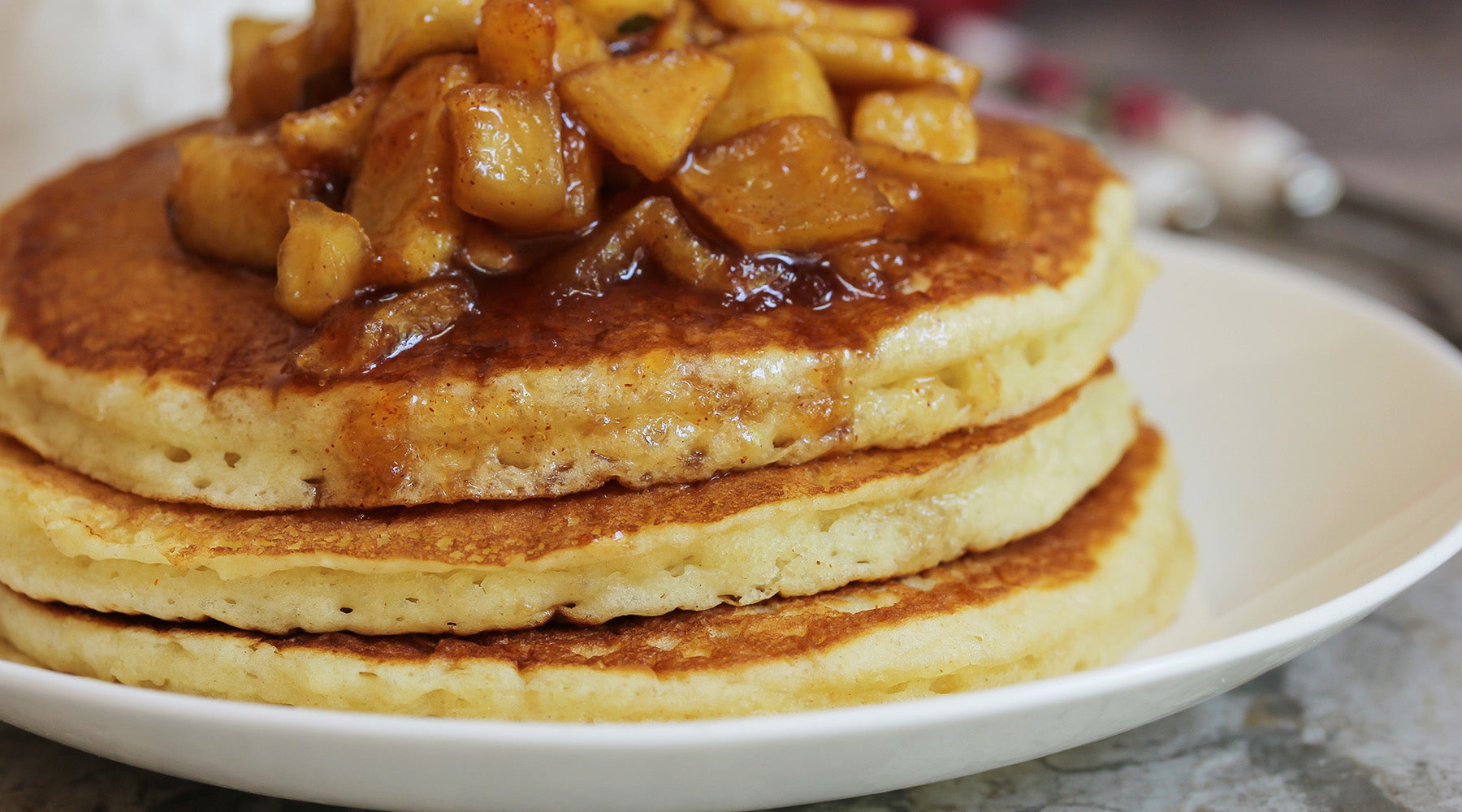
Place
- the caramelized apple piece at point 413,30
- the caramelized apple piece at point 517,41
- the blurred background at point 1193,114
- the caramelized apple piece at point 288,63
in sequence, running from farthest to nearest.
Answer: the blurred background at point 1193,114, the caramelized apple piece at point 288,63, the caramelized apple piece at point 413,30, the caramelized apple piece at point 517,41

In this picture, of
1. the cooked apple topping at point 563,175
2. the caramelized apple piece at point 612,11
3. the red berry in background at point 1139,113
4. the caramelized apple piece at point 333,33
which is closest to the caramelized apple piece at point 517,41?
the cooked apple topping at point 563,175

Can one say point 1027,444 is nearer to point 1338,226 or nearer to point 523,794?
point 523,794

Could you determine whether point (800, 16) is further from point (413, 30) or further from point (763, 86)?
point (413, 30)

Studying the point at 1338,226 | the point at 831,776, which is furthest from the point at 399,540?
the point at 1338,226

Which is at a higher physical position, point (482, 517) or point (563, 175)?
point (563, 175)

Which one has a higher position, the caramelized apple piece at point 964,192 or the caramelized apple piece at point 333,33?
the caramelized apple piece at point 333,33

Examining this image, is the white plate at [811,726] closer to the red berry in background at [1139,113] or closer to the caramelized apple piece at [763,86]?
the caramelized apple piece at [763,86]

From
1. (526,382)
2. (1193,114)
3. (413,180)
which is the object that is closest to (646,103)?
(413,180)
